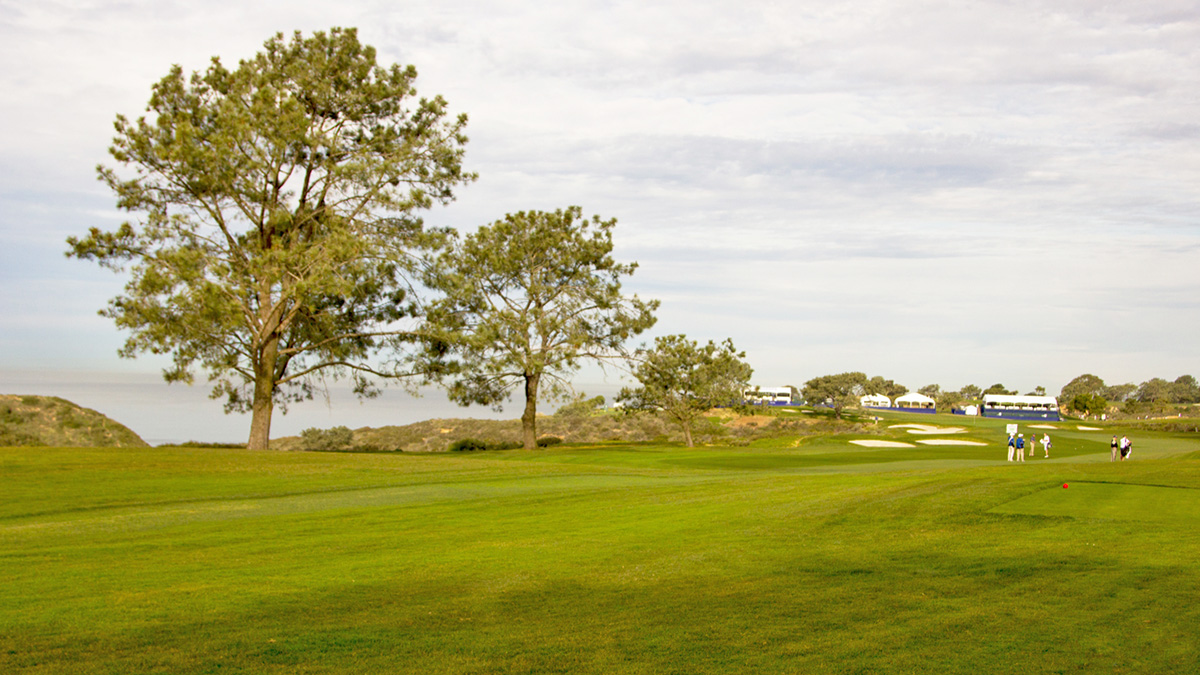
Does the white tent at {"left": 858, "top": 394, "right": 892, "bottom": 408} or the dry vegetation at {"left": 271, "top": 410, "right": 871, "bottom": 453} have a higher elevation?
the white tent at {"left": 858, "top": 394, "right": 892, "bottom": 408}

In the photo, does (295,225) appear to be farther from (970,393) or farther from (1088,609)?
(970,393)

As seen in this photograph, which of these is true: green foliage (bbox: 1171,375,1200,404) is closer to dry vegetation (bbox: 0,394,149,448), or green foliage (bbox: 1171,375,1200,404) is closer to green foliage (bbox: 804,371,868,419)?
green foliage (bbox: 804,371,868,419)

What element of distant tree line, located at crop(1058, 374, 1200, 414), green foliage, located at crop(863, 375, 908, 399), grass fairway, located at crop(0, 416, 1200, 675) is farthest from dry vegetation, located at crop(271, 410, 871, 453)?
distant tree line, located at crop(1058, 374, 1200, 414)

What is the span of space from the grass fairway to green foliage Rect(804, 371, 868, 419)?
82642 millimetres

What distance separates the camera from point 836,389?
106500 millimetres

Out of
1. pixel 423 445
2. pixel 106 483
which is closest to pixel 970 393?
pixel 423 445

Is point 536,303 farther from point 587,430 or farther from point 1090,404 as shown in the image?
point 1090,404

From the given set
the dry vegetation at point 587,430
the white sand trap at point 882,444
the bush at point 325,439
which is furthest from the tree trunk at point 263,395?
the white sand trap at point 882,444

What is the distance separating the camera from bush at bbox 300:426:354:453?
47625mm

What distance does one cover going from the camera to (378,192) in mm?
34469

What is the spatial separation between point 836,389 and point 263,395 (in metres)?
84.6

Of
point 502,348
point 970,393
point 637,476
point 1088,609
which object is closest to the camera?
point 1088,609

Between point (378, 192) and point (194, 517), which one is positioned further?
point (378, 192)

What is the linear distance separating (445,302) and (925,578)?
28.5m
